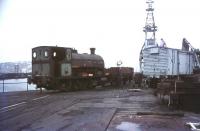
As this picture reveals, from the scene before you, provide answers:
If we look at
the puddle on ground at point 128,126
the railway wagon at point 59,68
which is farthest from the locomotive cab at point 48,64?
the puddle on ground at point 128,126

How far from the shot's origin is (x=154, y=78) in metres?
25.8

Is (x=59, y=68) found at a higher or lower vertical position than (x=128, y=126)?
higher

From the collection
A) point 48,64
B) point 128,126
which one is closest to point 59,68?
point 48,64

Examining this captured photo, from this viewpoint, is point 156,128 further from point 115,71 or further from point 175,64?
point 115,71

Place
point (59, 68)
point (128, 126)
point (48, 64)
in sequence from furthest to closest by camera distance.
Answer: point (59, 68) → point (48, 64) → point (128, 126)

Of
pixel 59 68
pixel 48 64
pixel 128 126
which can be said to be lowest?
pixel 128 126

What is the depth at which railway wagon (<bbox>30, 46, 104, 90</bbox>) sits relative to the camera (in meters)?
24.8

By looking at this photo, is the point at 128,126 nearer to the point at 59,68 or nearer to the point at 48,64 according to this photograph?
the point at 48,64

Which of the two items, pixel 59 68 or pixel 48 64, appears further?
pixel 59 68

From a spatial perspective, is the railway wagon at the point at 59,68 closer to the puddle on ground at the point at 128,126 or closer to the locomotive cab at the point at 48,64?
the locomotive cab at the point at 48,64

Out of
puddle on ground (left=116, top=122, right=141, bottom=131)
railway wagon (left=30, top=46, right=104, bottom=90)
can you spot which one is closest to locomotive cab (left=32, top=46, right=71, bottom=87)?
railway wagon (left=30, top=46, right=104, bottom=90)

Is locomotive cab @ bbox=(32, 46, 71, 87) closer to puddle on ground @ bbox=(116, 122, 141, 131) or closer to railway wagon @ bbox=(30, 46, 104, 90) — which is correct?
railway wagon @ bbox=(30, 46, 104, 90)

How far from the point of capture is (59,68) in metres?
25.6

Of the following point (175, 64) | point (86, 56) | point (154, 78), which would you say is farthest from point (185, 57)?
point (86, 56)
